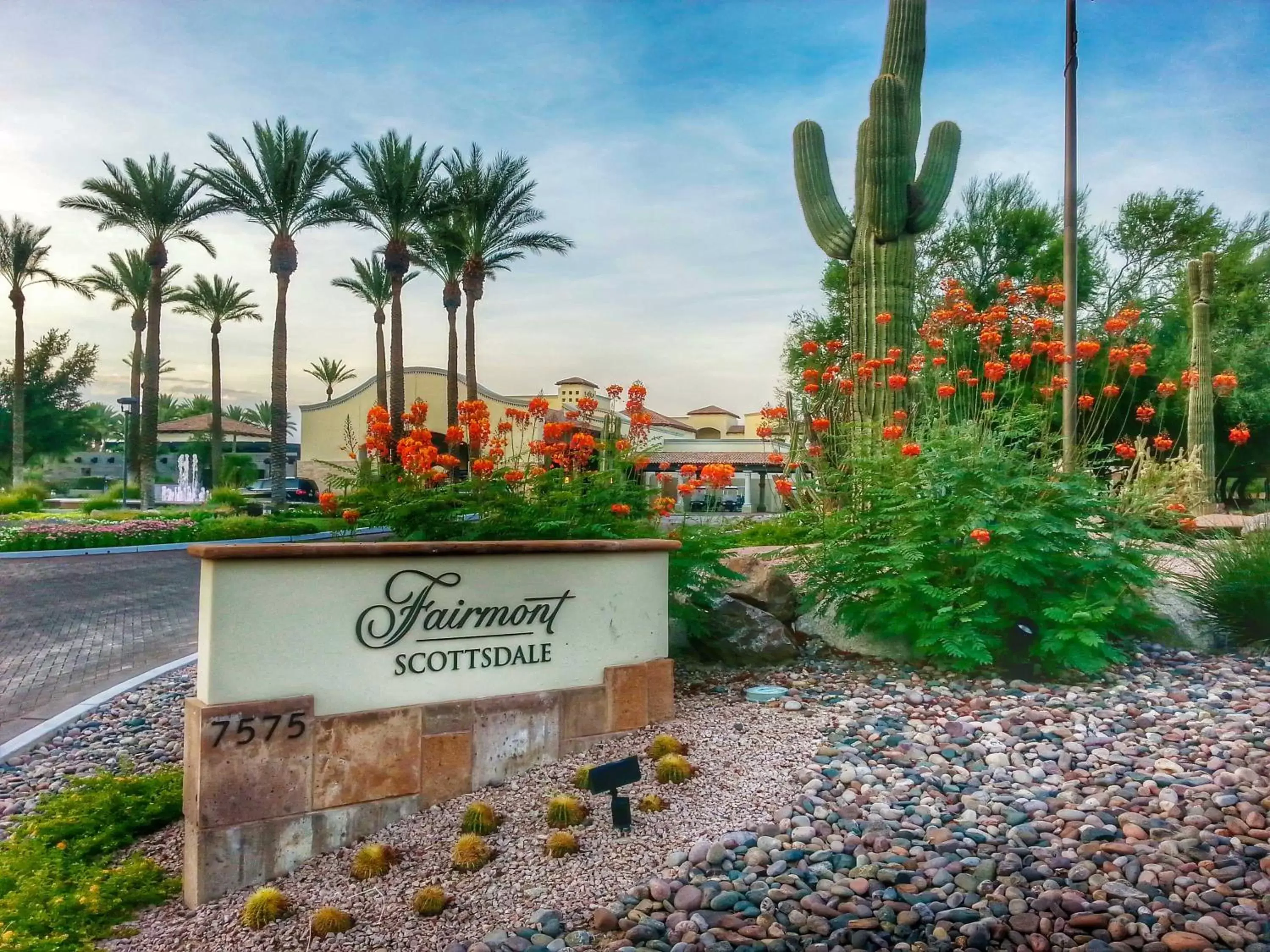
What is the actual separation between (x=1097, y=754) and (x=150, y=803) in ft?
14.2

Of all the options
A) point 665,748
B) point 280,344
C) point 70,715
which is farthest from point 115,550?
point 665,748

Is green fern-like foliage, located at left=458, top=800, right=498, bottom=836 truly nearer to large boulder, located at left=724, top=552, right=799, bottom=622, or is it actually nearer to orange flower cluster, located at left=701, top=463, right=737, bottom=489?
orange flower cluster, located at left=701, top=463, right=737, bottom=489

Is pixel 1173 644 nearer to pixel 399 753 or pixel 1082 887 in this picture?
pixel 1082 887

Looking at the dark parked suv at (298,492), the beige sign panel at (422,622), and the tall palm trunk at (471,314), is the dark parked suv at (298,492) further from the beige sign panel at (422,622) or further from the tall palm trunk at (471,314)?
the beige sign panel at (422,622)

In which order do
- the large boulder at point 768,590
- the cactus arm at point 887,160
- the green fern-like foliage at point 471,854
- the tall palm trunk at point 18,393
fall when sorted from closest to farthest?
the green fern-like foliage at point 471,854, the large boulder at point 768,590, the cactus arm at point 887,160, the tall palm trunk at point 18,393

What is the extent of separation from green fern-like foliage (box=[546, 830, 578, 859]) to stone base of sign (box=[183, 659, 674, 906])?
711 millimetres

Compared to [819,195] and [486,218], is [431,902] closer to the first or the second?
[819,195]

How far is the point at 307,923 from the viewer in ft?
10.5

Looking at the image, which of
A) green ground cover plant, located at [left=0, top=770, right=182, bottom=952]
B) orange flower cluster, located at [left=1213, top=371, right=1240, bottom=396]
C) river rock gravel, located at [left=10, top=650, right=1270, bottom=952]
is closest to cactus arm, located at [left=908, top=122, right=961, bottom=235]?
orange flower cluster, located at [left=1213, top=371, right=1240, bottom=396]

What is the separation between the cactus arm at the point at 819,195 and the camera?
9375 mm

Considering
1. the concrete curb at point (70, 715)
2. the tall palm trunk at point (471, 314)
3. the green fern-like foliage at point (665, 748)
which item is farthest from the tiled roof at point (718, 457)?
the green fern-like foliage at point (665, 748)

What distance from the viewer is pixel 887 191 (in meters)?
8.72

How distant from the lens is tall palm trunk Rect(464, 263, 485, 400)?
2681 centimetres

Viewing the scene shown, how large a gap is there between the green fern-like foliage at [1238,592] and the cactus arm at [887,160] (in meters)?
4.27
